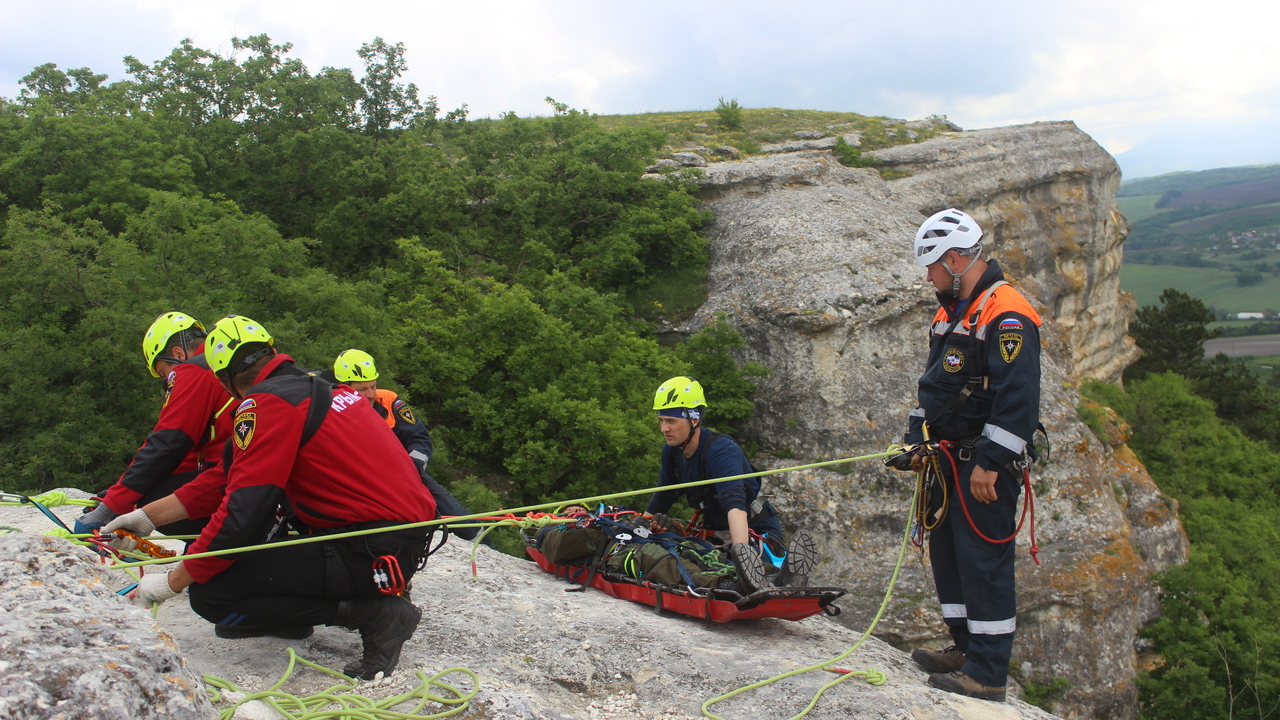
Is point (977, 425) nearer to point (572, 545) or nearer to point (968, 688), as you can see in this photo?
point (968, 688)

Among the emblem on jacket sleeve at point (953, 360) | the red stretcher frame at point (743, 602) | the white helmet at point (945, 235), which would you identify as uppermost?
the white helmet at point (945, 235)

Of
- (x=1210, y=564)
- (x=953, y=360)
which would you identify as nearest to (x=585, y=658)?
(x=953, y=360)

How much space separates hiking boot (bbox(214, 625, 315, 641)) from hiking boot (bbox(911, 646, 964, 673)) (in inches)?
144

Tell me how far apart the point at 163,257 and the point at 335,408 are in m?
8.05

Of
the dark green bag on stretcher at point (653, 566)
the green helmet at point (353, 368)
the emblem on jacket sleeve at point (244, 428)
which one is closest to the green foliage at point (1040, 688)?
the dark green bag on stretcher at point (653, 566)

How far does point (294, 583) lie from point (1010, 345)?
403 cm

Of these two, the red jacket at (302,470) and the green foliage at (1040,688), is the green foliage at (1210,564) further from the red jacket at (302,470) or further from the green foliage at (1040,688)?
the red jacket at (302,470)

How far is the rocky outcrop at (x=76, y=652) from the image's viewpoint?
1967 millimetres

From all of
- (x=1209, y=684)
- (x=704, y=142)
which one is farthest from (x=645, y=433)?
(x=704, y=142)

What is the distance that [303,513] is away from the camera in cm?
366

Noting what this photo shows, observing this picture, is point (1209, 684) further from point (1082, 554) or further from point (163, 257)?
point (163, 257)

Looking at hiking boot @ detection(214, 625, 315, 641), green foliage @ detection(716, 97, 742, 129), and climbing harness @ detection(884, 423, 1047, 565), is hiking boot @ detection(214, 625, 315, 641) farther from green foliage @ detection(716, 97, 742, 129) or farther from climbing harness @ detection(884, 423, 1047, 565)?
green foliage @ detection(716, 97, 742, 129)

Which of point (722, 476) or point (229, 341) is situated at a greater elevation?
point (229, 341)

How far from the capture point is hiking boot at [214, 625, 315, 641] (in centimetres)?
376
